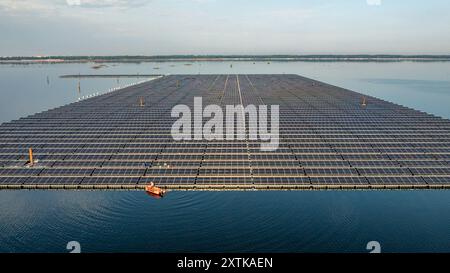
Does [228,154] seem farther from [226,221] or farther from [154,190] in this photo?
[154,190]

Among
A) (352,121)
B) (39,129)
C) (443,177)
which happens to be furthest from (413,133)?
(39,129)

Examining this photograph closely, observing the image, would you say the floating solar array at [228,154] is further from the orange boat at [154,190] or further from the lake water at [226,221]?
the lake water at [226,221]

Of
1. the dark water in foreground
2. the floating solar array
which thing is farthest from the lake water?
the floating solar array

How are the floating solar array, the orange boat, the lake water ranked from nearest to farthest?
the lake water → the orange boat → the floating solar array

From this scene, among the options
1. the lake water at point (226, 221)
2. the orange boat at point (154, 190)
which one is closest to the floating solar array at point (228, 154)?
the orange boat at point (154, 190)

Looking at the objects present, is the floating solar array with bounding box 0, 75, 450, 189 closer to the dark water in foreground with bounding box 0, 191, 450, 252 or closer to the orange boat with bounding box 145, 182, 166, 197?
the orange boat with bounding box 145, 182, 166, 197

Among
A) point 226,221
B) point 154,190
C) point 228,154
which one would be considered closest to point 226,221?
point 226,221

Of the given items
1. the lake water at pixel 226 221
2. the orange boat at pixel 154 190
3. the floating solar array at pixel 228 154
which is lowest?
the lake water at pixel 226 221

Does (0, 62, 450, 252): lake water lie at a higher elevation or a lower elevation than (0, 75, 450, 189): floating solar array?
lower
